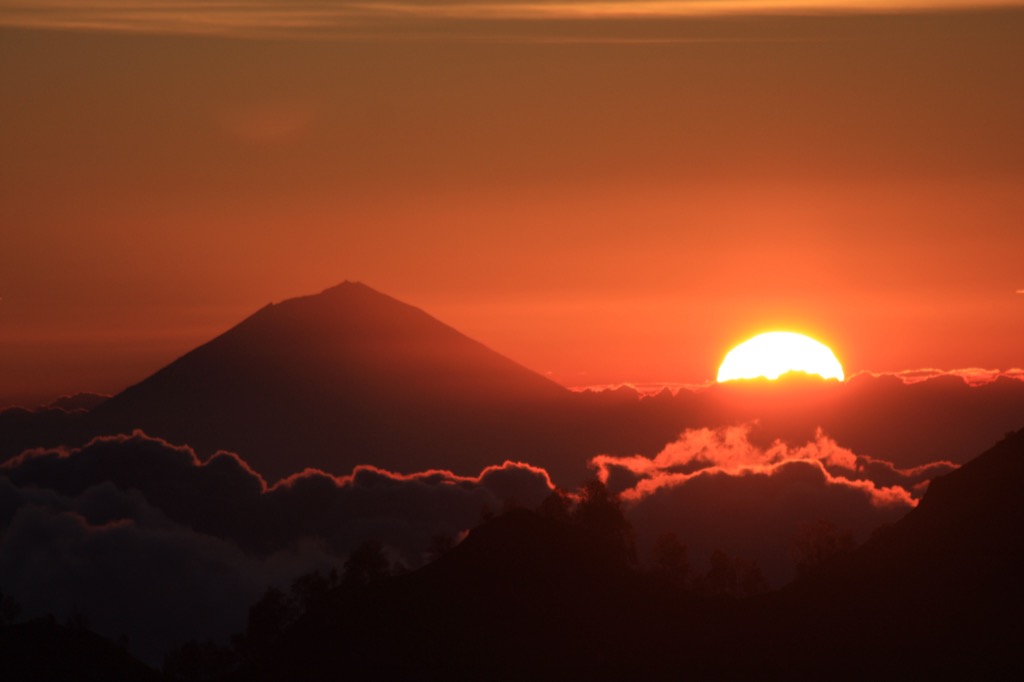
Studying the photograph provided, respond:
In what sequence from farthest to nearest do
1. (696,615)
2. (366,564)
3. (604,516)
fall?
1. (366,564)
2. (604,516)
3. (696,615)

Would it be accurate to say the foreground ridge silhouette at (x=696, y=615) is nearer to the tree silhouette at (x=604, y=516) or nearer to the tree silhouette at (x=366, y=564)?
the tree silhouette at (x=604, y=516)

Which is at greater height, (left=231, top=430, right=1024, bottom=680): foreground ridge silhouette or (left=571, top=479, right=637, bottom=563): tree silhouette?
(left=571, top=479, right=637, bottom=563): tree silhouette

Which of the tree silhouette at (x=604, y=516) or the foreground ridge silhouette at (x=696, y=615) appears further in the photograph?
the tree silhouette at (x=604, y=516)

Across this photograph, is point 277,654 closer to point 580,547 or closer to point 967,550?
point 580,547

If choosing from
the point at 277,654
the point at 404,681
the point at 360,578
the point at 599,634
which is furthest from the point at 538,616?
the point at 360,578

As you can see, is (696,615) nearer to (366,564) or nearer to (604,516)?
(604,516)

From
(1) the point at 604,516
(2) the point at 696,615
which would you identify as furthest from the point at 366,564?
(2) the point at 696,615

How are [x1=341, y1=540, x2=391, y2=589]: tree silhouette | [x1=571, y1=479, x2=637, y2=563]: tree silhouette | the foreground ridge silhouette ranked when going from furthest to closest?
[x1=341, y1=540, x2=391, y2=589]: tree silhouette < [x1=571, y1=479, x2=637, y2=563]: tree silhouette < the foreground ridge silhouette

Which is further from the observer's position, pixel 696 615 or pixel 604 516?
pixel 604 516

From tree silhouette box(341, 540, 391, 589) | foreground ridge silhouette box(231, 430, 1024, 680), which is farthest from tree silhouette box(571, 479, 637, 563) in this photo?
tree silhouette box(341, 540, 391, 589)

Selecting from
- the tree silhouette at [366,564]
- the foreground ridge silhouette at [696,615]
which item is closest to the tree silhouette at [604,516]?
the foreground ridge silhouette at [696,615]

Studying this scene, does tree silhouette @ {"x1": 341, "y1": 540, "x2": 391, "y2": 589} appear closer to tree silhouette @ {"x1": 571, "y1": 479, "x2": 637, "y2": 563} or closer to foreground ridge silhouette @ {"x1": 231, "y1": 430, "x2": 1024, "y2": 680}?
tree silhouette @ {"x1": 571, "y1": 479, "x2": 637, "y2": 563}

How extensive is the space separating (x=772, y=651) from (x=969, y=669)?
55.9 ft

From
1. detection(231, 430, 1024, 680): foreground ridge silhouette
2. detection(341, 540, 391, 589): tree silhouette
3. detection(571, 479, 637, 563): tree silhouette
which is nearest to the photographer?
detection(231, 430, 1024, 680): foreground ridge silhouette
